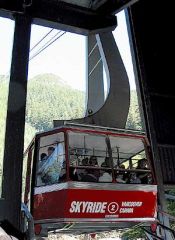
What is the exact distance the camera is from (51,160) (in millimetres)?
8438

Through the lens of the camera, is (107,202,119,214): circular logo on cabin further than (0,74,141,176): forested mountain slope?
No

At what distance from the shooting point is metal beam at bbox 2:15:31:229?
8.73 meters

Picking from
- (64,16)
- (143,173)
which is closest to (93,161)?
(143,173)

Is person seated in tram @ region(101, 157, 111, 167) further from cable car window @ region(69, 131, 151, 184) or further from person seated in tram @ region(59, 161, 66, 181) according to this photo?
person seated in tram @ region(59, 161, 66, 181)

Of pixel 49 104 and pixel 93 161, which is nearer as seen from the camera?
pixel 93 161

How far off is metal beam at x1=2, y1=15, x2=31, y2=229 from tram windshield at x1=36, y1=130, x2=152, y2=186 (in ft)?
2.43

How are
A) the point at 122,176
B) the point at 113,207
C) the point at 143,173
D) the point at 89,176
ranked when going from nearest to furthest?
the point at 89,176 < the point at 113,207 < the point at 122,176 < the point at 143,173

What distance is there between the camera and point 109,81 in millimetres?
12336

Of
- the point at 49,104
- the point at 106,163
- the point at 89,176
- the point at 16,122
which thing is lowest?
the point at 89,176

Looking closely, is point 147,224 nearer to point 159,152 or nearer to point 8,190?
point 8,190

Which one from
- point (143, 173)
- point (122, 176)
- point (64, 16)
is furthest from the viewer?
point (64, 16)

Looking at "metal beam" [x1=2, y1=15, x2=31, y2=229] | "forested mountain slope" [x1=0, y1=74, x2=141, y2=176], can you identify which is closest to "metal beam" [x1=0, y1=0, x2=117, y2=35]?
"metal beam" [x1=2, y1=15, x2=31, y2=229]

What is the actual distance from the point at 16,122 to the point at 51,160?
1631 millimetres

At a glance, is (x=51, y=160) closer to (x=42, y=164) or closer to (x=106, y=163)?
(x=42, y=164)
